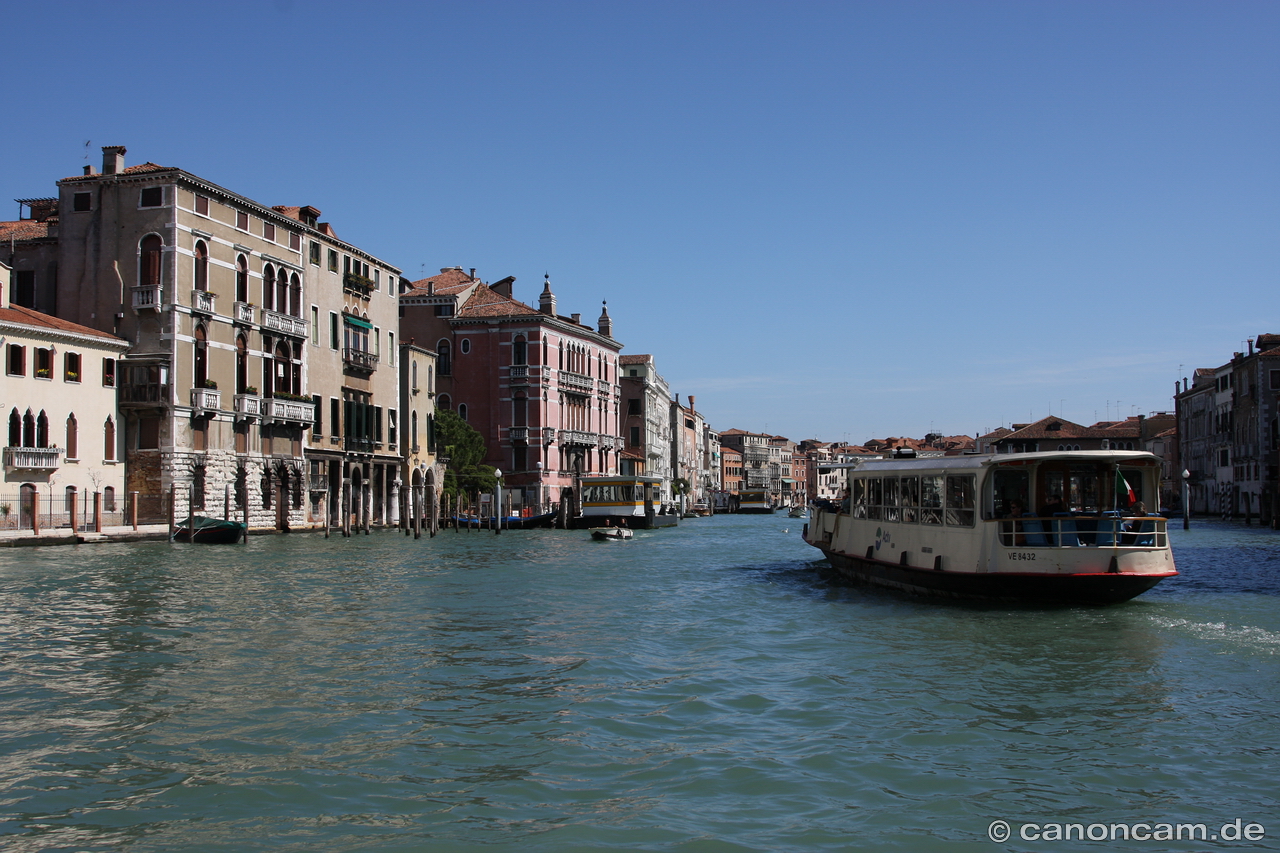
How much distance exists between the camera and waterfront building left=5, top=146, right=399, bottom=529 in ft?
96.7

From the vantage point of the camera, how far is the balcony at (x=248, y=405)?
3222 centimetres

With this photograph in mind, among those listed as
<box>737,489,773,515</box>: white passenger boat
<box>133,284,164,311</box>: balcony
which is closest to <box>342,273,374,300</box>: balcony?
<box>133,284,164,311</box>: balcony

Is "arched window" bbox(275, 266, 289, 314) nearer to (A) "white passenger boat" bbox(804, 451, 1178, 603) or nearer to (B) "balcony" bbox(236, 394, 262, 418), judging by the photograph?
(B) "balcony" bbox(236, 394, 262, 418)

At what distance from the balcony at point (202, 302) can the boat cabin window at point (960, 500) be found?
22.4 meters

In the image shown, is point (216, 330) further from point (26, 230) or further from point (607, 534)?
point (607, 534)

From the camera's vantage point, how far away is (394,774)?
660 cm

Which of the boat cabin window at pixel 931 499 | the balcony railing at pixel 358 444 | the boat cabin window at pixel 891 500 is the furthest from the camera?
the balcony railing at pixel 358 444

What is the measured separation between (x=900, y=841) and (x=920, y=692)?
3.60 m

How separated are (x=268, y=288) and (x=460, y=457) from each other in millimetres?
13903

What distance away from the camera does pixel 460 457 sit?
46594mm

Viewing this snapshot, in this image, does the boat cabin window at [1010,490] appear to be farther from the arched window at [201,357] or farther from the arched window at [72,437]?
the arched window at [201,357]

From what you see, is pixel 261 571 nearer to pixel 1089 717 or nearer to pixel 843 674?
pixel 843 674

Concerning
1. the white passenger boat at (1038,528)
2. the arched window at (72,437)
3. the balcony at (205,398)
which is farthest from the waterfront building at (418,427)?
the white passenger boat at (1038,528)

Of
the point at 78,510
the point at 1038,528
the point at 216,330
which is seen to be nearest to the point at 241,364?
the point at 216,330
